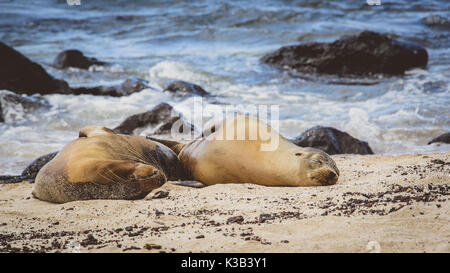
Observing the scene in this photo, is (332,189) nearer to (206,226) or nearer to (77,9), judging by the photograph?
(206,226)

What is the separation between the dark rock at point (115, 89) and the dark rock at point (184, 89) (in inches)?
20.8

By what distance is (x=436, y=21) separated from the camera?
19.1 meters

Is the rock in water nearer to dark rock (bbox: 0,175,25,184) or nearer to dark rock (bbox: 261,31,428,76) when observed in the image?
dark rock (bbox: 0,175,25,184)

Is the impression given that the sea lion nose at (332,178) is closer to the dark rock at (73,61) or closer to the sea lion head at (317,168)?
the sea lion head at (317,168)

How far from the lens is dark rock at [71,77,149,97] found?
1182 cm

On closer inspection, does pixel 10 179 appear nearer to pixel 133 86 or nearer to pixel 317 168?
pixel 317 168

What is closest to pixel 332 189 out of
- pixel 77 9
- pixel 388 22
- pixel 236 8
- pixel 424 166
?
pixel 424 166

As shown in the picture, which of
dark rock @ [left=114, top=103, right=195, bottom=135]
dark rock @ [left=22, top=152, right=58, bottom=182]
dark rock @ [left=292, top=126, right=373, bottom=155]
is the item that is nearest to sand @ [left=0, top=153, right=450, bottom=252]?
dark rock @ [left=22, top=152, right=58, bottom=182]

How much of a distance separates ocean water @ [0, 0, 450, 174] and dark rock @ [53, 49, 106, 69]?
0.41m

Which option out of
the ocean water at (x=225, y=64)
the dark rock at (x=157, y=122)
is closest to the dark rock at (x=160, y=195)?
the ocean water at (x=225, y=64)

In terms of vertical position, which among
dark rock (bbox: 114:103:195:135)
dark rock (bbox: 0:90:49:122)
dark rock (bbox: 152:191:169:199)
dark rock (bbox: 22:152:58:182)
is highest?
dark rock (bbox: 152:191:169:199)

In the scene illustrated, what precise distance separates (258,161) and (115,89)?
7318mm

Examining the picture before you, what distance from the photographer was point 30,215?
4484 millimetres

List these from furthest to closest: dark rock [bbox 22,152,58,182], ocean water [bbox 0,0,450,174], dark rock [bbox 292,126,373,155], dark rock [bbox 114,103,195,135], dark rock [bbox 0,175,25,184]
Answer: ocean water [bbox 0,0,450,174] → dark rock [bbox 114,103,195,135] → dark rock [bbox 292,126,373,155] → dark rock [bbox 22,152,58,182] → dark rock [bbox 0,175,25,184]
